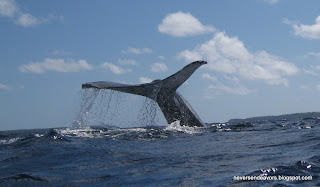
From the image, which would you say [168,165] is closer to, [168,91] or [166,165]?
[166,165]

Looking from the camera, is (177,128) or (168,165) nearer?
(168,165)

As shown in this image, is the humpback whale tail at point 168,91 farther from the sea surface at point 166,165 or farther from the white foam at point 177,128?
the sea surface at point 166,165

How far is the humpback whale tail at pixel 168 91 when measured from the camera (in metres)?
10.3

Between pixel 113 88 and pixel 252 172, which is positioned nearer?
pixel 252 172

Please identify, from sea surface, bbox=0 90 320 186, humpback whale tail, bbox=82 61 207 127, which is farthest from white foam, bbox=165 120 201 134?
sea surface, bbox=0 90 320 186

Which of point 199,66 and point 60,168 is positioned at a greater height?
point 199,66

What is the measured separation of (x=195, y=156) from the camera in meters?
6.31

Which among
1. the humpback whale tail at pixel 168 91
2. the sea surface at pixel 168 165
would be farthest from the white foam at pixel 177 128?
the sea surface at pixel 168 165

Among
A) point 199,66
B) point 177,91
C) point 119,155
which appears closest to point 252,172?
point 119,155

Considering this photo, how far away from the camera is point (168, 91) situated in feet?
36.0

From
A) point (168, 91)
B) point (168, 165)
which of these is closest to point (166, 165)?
point (168, 165)

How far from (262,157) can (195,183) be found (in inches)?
76.8

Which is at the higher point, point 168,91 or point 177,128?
point 168,91

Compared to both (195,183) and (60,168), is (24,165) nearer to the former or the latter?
(60,168)
